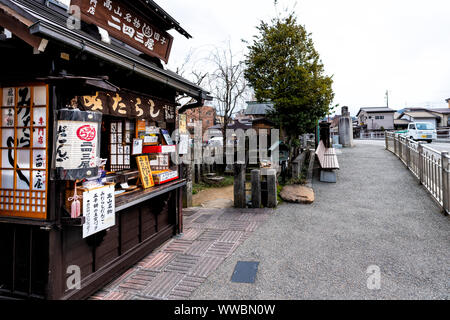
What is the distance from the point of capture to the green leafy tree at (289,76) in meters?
11.7

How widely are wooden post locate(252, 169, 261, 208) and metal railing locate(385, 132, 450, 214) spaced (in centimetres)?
495

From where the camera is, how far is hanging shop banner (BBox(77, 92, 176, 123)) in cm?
391

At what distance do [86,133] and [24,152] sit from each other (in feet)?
2.79

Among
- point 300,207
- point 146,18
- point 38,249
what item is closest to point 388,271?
point 300,207

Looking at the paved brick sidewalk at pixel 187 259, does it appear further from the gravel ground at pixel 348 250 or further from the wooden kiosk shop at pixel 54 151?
the wooden kiosk shop at pixel 54 151

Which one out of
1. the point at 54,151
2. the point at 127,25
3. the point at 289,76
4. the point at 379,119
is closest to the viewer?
the point at 54,151

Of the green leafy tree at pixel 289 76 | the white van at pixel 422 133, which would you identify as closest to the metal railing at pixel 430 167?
the green leafy tree at pixel 289 76

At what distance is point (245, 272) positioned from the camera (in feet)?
15.2

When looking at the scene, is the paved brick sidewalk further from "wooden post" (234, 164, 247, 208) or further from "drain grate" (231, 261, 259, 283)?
"wooden post" (234, 164, 247, 208)

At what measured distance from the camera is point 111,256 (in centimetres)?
459

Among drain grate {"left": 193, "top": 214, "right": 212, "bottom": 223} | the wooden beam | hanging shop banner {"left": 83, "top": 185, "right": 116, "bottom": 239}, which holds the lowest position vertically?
→ drain grate {"left": 193, "top": 214, "right": 212, "bottom": 223}

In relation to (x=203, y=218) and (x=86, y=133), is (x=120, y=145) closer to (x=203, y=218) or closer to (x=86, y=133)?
(x=86, y=133)

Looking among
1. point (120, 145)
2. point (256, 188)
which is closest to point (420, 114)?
point (256, 188)

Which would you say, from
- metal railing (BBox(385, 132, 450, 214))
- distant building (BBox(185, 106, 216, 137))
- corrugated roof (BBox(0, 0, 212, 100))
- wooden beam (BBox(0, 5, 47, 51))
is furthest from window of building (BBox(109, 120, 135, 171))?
distant building (BBox(185, 106, 216, 137))
